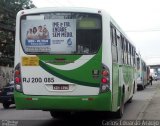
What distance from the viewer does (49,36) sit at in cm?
1192

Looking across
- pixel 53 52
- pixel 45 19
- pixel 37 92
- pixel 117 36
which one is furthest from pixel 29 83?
pixel 117 36

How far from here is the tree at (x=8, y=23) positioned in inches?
1582

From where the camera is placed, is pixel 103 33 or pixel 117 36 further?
pixel 117 36

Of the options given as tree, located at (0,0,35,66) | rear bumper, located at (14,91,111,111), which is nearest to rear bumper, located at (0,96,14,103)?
rear bumper, located at (14,91,111,111)

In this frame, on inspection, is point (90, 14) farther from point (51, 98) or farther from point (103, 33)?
point (51, 98)

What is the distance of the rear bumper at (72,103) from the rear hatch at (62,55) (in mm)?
147

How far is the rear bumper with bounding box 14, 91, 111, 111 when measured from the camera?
11.4m

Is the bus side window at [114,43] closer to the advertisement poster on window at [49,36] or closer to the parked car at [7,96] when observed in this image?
the advertisement poster on window at [49,36]

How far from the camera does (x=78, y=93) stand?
11578 millimetres

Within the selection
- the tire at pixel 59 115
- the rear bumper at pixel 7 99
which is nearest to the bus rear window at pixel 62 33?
the tire at pixel 59 115

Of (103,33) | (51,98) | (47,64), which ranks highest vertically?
(103,33)

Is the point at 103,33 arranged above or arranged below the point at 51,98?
above

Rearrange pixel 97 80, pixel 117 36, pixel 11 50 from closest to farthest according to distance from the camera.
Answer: pixel 97 80
pixel 117 36
pixel 11 50

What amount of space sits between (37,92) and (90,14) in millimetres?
2507
